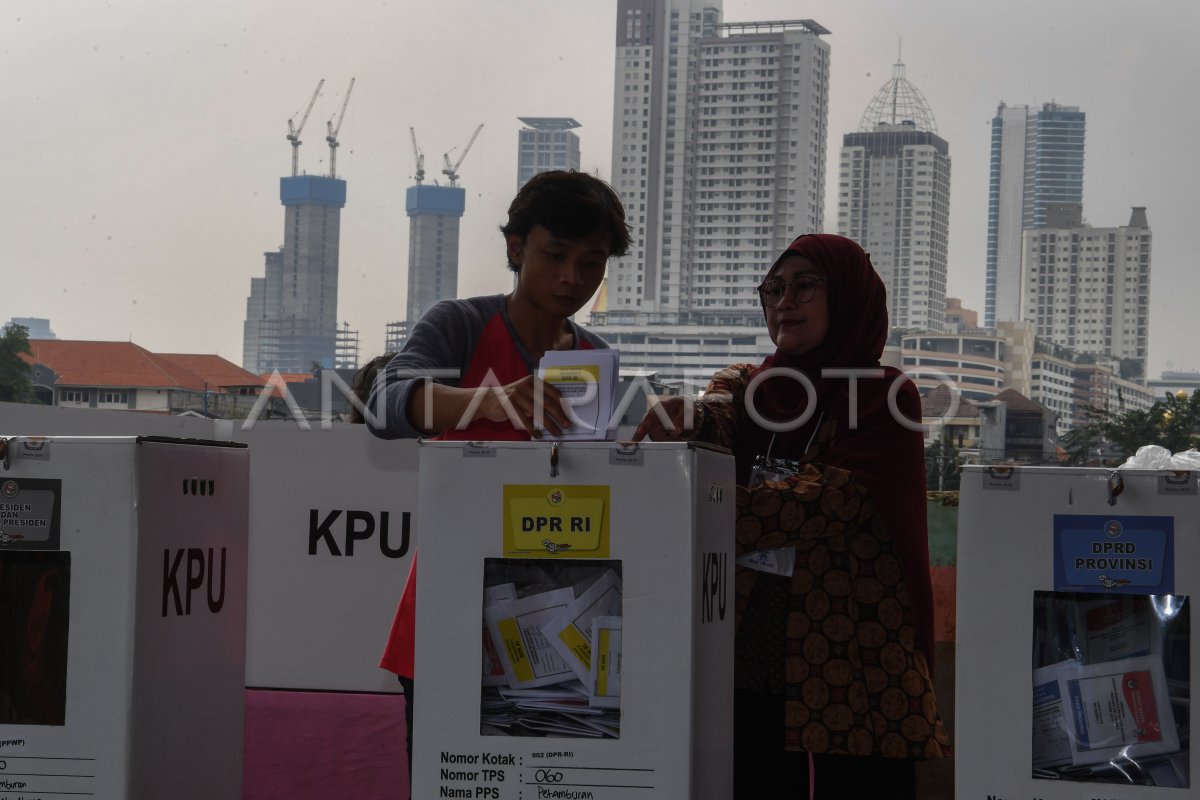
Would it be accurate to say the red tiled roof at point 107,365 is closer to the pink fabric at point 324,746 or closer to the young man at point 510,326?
the pink fabric at point 324,746

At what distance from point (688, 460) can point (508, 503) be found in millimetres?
176

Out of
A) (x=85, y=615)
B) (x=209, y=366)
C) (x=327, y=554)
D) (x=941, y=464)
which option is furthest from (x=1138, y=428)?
(x=209, y=366)

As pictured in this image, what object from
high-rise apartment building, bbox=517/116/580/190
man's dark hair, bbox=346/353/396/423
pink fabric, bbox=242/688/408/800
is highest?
high-rise apartment building, bbox=517/116/580/190

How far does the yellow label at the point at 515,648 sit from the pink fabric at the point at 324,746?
1.52 metres

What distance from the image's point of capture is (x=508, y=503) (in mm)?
1110

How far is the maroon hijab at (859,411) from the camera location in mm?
1493

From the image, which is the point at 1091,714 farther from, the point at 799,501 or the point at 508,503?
the point at 508,503

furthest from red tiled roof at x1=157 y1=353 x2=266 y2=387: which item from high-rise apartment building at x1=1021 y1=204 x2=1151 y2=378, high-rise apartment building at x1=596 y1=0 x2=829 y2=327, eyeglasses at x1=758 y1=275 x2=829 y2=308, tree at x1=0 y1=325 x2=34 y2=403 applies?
eyeglasses at x1=758 y1=275 x2=829 y2=308

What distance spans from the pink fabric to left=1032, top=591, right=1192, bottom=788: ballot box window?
65.1 inches

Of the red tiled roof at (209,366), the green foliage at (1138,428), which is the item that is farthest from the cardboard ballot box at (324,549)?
the red tiled roof at (209,366)

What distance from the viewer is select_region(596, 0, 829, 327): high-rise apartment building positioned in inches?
1017

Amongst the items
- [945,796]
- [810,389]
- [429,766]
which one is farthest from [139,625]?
[945,796]

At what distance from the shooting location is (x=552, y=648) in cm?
111

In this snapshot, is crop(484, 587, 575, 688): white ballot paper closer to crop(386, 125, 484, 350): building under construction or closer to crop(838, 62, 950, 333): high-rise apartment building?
crop(386, 125, 484, 350): building under construction
